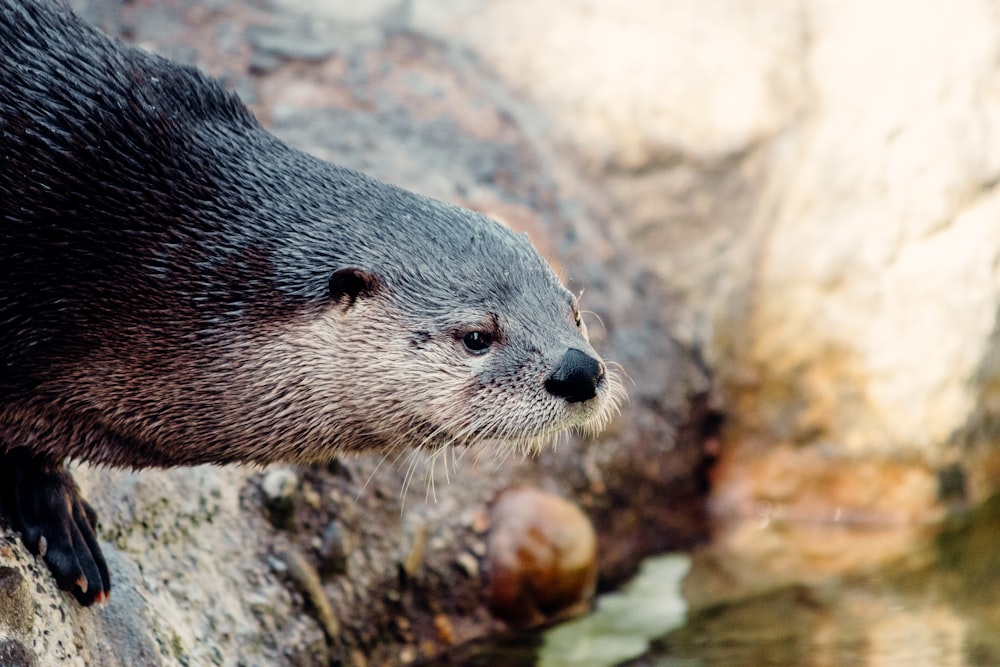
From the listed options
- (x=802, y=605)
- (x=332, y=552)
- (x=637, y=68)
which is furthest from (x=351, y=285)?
(x=637, y=68)

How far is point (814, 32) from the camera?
499cm

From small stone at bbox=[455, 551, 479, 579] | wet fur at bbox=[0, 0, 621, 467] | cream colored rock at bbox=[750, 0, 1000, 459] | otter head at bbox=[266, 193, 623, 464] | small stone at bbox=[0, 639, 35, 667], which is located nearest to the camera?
small stone at bbox=[0, 639, 35, 667]

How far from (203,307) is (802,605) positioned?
2426 mm

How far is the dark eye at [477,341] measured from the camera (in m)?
2.35

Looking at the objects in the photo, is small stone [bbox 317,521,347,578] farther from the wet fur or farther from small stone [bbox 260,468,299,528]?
the wet fur

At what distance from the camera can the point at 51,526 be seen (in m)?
2.37

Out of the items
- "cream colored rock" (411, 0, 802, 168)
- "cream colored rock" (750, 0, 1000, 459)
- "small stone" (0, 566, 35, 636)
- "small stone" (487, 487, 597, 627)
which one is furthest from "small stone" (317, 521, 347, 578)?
"cream colored rock" (750, 0, 1000, 459)

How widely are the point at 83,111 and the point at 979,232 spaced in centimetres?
371

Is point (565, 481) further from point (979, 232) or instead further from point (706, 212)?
point (979, 232)

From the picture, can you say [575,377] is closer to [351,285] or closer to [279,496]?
[351,285]

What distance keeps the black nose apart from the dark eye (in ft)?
0.48

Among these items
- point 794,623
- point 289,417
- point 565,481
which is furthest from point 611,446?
point 289,417

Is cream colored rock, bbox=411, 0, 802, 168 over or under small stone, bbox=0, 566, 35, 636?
over

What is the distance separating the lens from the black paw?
7.70 ft
